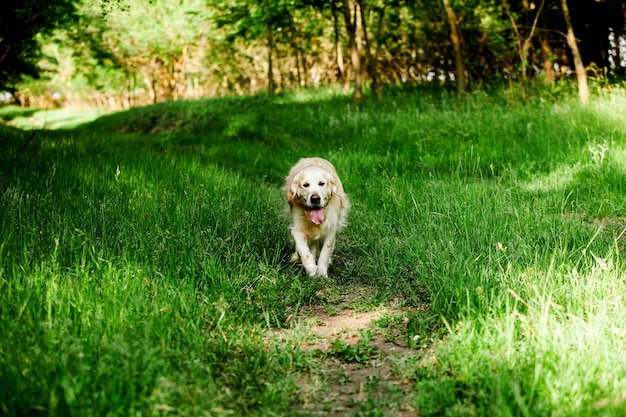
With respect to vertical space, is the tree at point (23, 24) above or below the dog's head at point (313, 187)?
above

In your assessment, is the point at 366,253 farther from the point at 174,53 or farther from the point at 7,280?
the point at 174,53

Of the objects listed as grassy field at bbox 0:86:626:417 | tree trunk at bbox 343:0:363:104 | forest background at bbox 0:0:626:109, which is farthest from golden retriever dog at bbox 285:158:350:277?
tree trunk at bbox 343:0:363:104

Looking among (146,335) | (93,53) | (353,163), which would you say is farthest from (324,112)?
(93,53)

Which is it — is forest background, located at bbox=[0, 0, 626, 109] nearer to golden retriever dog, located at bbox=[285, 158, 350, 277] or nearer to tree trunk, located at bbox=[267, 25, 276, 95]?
tree trunk, located at bbox=[267, 25, 276, 95]

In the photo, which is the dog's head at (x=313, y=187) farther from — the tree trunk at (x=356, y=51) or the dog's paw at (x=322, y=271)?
the tree trunk at (x=356, y=51)

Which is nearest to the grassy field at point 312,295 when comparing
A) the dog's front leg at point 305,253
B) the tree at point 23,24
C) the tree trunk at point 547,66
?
the dog's front leg at point 305,253

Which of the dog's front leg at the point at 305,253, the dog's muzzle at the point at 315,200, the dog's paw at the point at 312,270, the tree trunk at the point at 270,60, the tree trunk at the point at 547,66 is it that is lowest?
the dog's paw at the point at 312,270

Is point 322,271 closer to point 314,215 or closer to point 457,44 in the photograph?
point 314,215

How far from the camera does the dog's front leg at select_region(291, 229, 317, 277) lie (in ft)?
15.1

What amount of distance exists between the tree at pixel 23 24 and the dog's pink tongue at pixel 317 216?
5096 millimetres

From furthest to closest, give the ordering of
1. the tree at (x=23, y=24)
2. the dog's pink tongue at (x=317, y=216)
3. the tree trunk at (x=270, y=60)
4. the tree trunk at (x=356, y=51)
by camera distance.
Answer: the tree trunk at (x=270, y=60) → the tree trunk at (x=356, y=51) → the tree at (x=23, y=24) → the dog's pink tongue at (x=317, y=216)

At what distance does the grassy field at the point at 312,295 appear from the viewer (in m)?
2.34

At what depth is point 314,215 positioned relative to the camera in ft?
15.8

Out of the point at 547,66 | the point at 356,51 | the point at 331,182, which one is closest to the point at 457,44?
the point at 547,66
